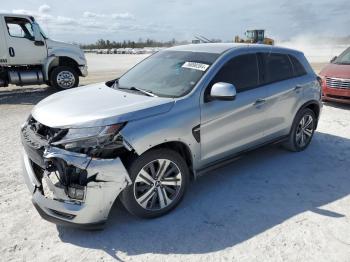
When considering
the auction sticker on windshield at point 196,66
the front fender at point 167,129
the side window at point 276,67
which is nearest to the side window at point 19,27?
the auction sticker on windshield at point 196,66

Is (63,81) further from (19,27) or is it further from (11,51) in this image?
(19,27)

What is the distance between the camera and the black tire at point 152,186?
332 centimetres

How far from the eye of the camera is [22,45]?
1078 cm

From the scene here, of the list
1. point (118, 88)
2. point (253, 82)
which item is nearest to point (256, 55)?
point (253, 82)

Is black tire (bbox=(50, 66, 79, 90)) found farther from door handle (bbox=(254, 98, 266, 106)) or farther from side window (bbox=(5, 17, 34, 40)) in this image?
door handle (bbox=(254, 98, 266, 106))

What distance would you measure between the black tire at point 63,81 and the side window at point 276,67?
8.13 m

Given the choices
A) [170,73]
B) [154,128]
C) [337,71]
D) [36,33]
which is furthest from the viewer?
[36,33]

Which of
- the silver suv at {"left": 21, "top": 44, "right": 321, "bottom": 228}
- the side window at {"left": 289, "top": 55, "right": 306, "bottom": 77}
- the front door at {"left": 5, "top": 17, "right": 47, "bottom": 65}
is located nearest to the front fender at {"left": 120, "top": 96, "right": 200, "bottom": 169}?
the silver suv at {"left": 21, "top": 44, "right": 321, "bottom": 228}

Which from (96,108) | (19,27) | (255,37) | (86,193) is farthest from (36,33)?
(255,37)

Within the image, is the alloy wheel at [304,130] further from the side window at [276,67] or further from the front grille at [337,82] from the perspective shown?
the front grille at [337,82]

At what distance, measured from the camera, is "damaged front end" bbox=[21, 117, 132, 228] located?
307cm

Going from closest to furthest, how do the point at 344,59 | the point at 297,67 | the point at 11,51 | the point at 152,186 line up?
the point at 152,186, the point at 297,67, the point at 344,59, the point at 11,51

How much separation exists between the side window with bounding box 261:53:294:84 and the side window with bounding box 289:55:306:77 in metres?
0.10

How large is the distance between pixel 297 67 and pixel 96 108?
3.40 metres
